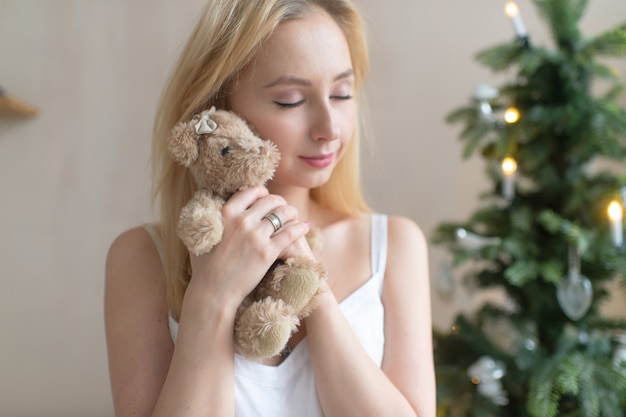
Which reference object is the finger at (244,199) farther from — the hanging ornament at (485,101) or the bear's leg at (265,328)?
the hanging ornament at (485,101)

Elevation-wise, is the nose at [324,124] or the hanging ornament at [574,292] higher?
the nose at [324,124]

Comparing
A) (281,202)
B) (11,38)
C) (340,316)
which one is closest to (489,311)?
(340,316)

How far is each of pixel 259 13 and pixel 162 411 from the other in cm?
64

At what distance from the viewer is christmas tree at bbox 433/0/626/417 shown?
1390 mm

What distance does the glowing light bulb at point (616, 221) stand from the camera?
1355mm

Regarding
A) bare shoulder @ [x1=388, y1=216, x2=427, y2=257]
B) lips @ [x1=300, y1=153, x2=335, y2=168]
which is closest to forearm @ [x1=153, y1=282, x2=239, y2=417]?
lips @ [x1=300, y1=153, x2=335, y2=168]

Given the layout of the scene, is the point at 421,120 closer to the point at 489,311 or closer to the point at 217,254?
the point at 489,311

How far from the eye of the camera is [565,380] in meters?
1.33

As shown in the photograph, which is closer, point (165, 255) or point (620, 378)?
point (165, 255)

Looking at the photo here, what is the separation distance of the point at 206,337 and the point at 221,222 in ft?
0.58

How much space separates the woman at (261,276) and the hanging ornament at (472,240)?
0.48 metres

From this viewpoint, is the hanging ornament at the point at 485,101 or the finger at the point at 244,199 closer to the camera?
the finger at the point at 244,199

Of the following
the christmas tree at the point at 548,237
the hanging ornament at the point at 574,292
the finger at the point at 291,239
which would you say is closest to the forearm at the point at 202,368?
the finger at the point at 291,239

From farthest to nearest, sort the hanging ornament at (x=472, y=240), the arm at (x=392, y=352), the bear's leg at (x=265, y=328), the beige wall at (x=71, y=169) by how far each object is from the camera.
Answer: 1. the beige wall at (x=71, y=169)
2. the hanging ornament at (x=472, y=240)
3. the arm at (x=392, y=352)
4. the bear's leg at (x=265, y=328)
